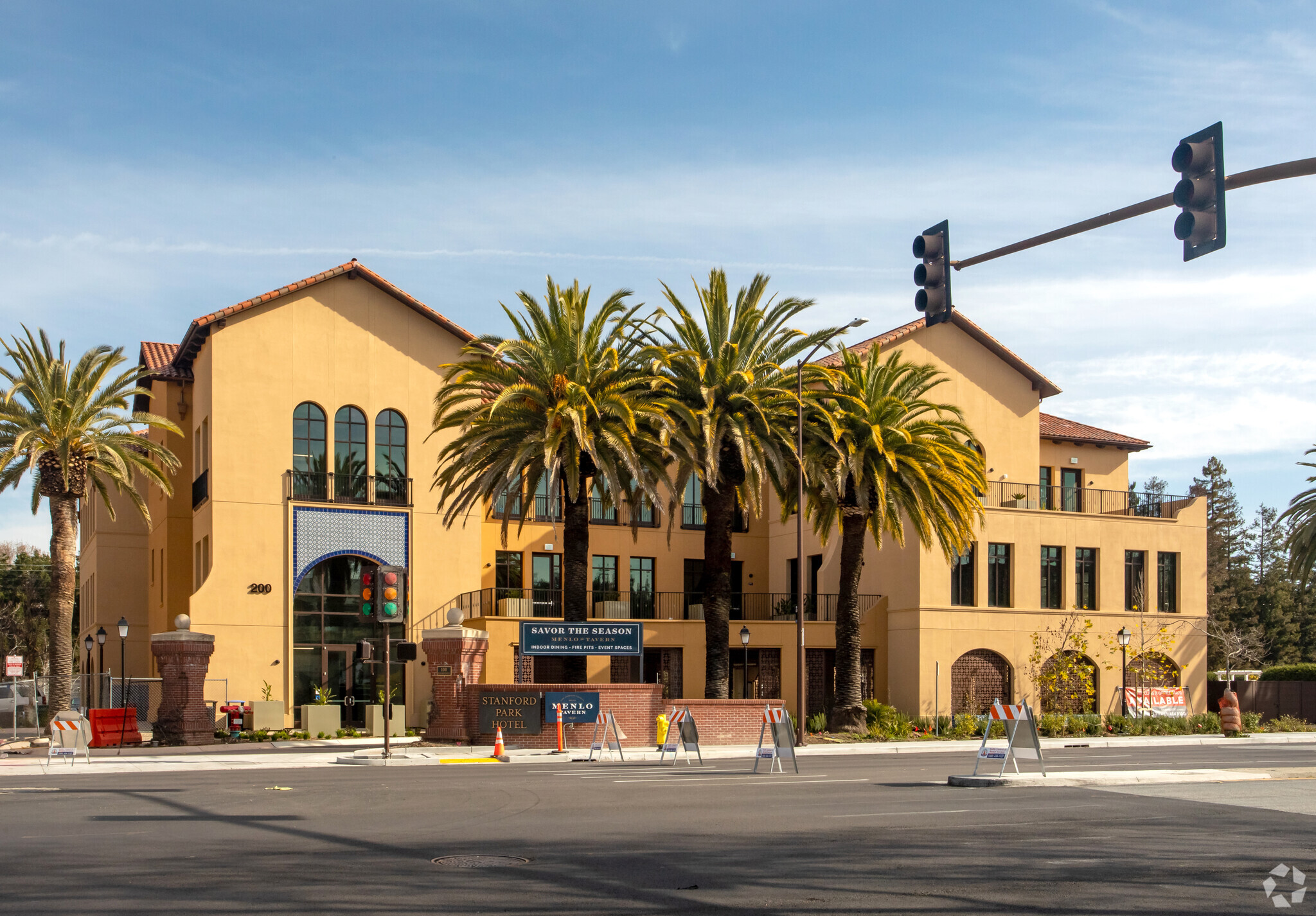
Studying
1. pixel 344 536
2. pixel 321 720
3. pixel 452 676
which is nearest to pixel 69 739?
pixel 452 676

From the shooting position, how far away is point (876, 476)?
36344 mm

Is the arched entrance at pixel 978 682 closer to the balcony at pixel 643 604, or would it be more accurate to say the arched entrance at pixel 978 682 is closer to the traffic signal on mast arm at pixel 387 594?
the balcony at pixel 643 604

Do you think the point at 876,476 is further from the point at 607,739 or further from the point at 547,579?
the point at 547,579

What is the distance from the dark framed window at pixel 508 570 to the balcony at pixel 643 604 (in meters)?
0.77

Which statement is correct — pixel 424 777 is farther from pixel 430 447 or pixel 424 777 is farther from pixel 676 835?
pixel 430 447

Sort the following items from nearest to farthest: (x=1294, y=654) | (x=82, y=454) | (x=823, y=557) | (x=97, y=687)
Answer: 1. (x=82, y=454)
2. (x=97, y=687)
3. (x=823, y=557)
4. (x=1294, y=654)

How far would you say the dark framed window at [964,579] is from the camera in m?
44.6

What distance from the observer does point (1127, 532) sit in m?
47.3

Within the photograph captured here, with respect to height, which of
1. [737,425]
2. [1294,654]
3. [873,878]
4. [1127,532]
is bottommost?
[1294,654]

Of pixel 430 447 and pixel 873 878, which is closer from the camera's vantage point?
pixel 873 878

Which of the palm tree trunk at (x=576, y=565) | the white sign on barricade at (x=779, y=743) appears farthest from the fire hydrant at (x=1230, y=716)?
the white sign on barricade at (x=779, y=743)

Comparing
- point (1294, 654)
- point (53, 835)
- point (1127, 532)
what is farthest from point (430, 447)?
point (1294, 654)

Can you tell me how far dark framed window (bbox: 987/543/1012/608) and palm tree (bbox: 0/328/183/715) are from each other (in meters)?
27.5

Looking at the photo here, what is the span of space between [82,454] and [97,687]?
26.6 feet
